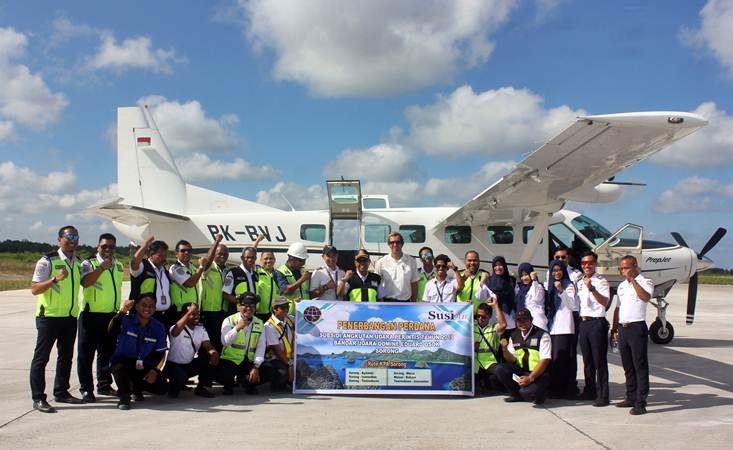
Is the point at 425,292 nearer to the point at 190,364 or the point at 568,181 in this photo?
the point at 190,364

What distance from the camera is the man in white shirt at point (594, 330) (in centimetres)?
618

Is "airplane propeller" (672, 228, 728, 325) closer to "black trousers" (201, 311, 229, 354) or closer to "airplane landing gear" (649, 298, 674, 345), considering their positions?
"airplane landing gear" (649, 298, 674, 345)

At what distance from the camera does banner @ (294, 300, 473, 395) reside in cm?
657

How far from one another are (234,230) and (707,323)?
13.6m

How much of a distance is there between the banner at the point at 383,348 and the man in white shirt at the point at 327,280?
0.43 metres

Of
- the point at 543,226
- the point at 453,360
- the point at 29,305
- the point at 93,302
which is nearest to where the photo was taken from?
the point at 93,302

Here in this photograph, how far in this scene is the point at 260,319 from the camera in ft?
22.8

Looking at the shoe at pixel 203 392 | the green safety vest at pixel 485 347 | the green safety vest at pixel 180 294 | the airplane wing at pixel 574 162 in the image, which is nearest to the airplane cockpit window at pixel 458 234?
the airplane wing at pixel 574 162

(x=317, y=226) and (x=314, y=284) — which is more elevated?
(x=317, y=226)

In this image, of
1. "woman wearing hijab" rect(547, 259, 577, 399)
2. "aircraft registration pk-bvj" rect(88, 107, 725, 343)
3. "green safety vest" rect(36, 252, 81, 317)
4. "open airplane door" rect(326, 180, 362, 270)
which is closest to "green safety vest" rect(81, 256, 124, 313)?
"green safety vest" rect(36, 252, 81, 317)

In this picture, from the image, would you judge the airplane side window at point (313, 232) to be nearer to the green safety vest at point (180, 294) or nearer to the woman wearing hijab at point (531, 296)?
the green safety vest at point (180, 294)

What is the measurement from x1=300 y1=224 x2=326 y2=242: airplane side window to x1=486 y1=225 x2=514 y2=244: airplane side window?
12.7ft

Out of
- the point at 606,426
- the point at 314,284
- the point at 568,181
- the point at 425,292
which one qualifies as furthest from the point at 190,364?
the point at 568,181

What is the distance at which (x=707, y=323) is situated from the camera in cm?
1551
